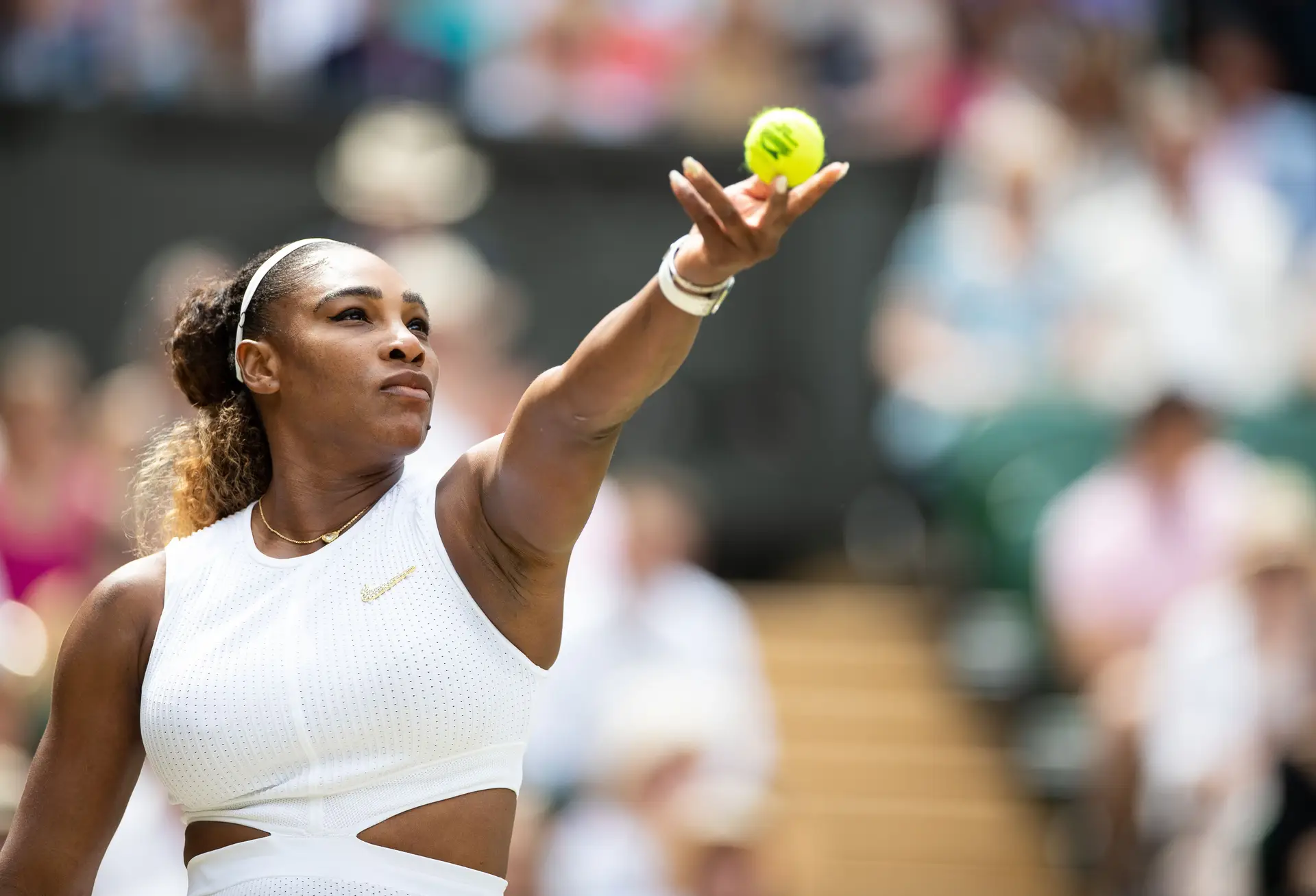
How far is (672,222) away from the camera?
8.37m

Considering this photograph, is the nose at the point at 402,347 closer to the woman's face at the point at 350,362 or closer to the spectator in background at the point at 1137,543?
the woman's face at the point at 350,362

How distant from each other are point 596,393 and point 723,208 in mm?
290

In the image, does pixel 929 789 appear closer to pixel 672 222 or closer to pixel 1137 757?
pixel 1137 757

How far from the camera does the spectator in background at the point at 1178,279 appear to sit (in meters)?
7.55

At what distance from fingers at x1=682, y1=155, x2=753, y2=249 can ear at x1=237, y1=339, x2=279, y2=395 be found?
2.46 ft

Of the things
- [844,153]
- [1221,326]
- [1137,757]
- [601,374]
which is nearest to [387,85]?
[844,153]

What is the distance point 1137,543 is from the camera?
6527mm

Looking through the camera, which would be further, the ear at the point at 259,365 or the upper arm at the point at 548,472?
the ear at the point at 259,365

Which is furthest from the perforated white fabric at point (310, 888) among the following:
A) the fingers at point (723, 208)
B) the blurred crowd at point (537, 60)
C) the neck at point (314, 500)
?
the blurred crowd at point (537, 60)

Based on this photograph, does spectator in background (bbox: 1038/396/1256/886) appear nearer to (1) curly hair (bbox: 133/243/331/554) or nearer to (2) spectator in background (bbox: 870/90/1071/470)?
(2) spectator in background (bbox: 870/90/1071/470)

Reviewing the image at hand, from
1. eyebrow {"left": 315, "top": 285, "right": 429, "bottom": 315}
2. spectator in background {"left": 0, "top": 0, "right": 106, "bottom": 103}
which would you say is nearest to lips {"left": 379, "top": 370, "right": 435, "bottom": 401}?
eyebrow {"left": 315, "top": 285, "right": 429, "bottom": 315}

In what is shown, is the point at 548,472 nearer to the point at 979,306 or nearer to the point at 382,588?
the point at 382,588

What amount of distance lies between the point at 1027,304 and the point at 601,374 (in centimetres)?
576

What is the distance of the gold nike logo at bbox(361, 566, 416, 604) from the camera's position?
2465 mm
